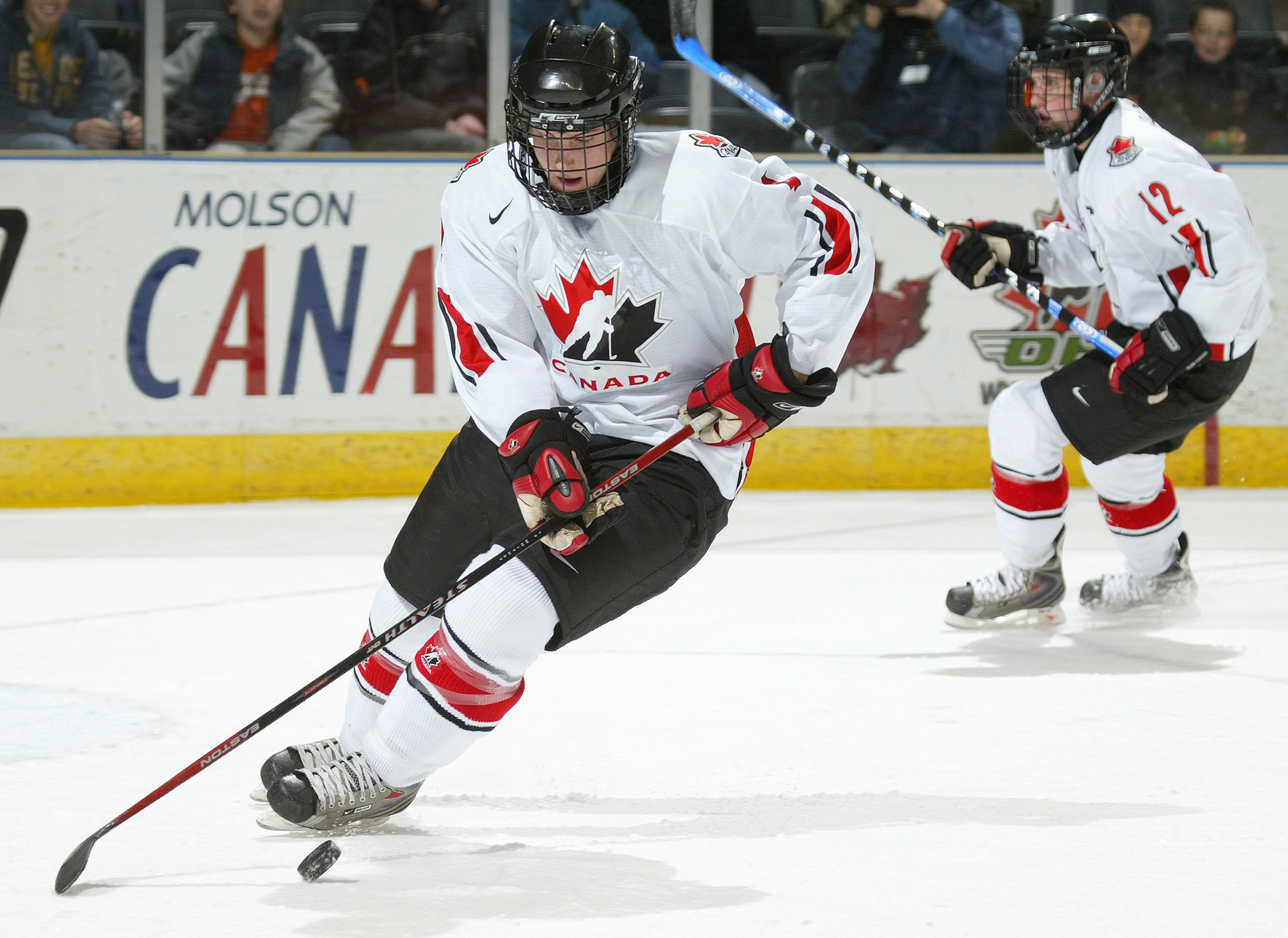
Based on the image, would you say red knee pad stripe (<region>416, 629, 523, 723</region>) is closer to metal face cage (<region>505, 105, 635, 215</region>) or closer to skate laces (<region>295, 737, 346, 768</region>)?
skate laces (<region>295, 737, 346, 768</region>)

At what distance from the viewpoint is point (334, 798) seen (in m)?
1.97

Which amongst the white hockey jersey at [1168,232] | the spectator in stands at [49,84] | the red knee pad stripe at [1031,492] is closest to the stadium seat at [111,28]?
the spectator in stands at [49,84]

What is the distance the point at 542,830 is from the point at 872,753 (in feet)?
1.97

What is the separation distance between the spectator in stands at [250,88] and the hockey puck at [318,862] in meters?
3.48

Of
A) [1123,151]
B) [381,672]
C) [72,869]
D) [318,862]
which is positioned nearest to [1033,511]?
[1123,151]

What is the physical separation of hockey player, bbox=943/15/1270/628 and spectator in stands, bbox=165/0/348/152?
2454mm

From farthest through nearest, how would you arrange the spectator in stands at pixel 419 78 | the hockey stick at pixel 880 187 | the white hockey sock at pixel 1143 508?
the spectator in stands at pixel 419 78 → the white hockey sock at pixel 1143 508 → the hockey stick at pixel 880 187

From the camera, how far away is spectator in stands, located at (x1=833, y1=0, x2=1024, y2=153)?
16.9 feet

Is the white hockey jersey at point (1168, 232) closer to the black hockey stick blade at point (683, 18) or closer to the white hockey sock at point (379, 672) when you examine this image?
the black hockey stick blade at point (683, 18)

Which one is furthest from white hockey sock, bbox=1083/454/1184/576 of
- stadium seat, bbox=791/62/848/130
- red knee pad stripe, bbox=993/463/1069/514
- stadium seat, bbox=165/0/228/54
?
stadium seat, bbox=165/0/228/54

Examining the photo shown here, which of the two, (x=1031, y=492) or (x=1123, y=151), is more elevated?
(x=1123, y=151)

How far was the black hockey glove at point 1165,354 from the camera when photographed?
121 inches

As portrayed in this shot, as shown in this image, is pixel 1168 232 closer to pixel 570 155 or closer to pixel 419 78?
pixel 570 155

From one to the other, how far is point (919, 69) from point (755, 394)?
3557 millimetres
